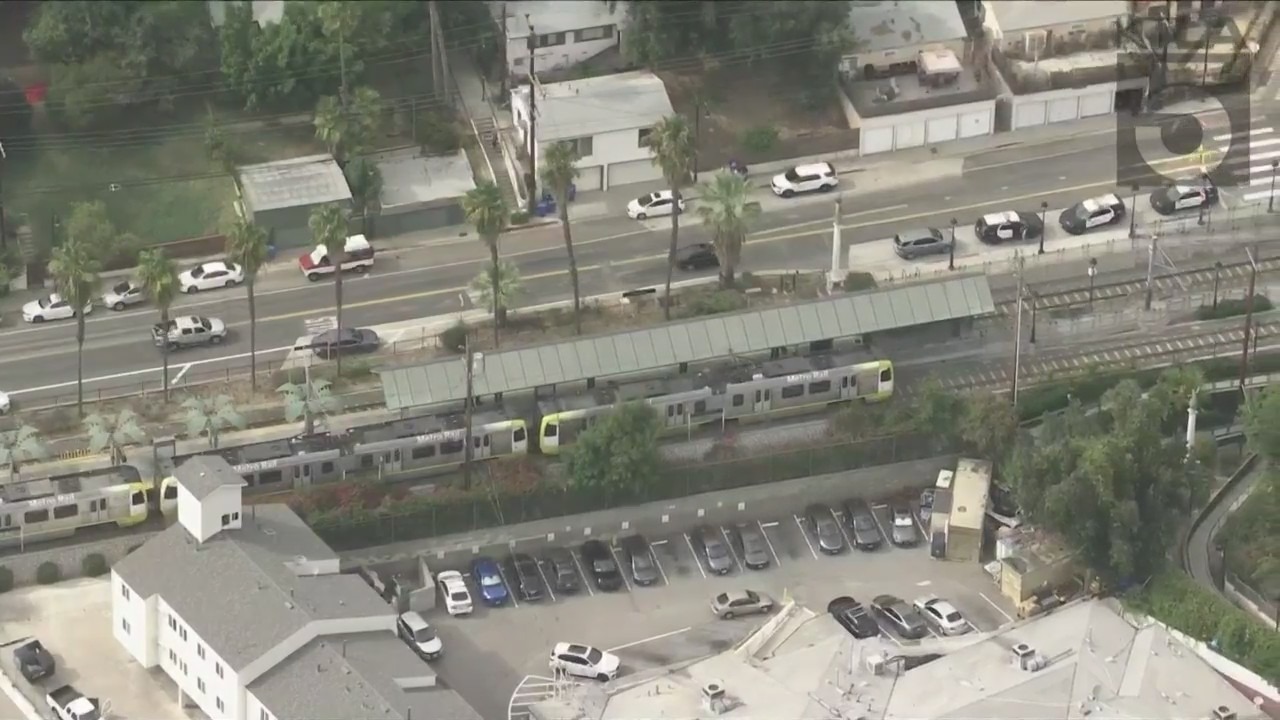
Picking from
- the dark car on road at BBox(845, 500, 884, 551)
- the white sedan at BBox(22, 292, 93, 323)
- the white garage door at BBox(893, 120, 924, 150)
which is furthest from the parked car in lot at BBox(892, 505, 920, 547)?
the white sedan at BBox(22, 292, 93, 323)

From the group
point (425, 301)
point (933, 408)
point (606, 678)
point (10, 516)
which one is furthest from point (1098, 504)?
point (10, 516)

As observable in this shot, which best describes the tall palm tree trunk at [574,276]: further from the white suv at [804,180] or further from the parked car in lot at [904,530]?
the parked car in lot at [904,530]

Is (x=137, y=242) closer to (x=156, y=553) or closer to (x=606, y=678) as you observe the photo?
(x=156, y=553)

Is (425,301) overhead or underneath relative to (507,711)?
overhead

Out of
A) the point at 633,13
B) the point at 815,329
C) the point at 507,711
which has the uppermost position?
the point at 633,13

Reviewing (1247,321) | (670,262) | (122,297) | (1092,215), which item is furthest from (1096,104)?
(122,297)

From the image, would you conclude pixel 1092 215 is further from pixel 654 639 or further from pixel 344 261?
pixel 344 261
